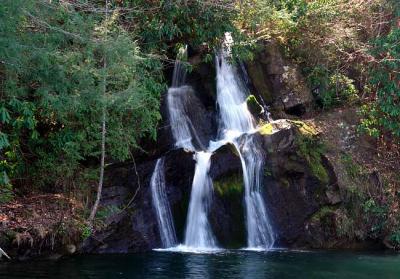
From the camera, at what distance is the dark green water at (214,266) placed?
35.0 feet

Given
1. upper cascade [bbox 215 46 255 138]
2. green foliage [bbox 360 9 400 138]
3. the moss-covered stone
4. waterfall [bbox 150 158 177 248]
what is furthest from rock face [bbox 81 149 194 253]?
green foliage [bbox 360 9 400 138]

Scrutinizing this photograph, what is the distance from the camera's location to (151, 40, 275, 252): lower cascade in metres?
14.4

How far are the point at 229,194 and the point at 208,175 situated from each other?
81 centimetres

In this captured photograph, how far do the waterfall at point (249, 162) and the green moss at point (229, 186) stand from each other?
0.71ft

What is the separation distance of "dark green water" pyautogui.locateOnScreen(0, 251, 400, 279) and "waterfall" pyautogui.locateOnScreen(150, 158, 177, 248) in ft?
3.24

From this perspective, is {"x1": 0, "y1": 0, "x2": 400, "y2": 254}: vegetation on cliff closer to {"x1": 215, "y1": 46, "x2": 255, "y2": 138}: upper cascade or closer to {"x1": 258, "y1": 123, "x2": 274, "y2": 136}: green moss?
{"x1": 258, "y1": 123, "x2": 274, "y2": 136}: green moss

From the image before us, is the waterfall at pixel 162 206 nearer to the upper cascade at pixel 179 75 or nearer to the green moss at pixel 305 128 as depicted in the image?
the upper cascade at pixel 179 75

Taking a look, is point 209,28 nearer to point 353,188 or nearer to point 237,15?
point 237,15

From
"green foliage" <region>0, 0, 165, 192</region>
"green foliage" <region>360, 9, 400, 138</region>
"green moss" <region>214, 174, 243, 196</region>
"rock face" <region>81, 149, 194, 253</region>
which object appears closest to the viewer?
"green foliage" <region>0, 0, 165, 192</region>

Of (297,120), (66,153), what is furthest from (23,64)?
(297,120)

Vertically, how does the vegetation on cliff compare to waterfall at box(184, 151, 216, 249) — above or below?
above

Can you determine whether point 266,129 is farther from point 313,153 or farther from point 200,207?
point 200,207

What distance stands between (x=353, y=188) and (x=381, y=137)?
10.1 ft

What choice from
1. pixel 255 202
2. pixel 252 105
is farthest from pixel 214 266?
pixel 252 105
